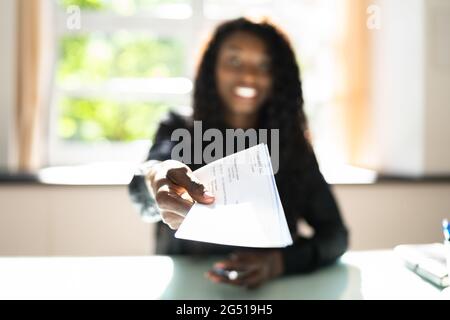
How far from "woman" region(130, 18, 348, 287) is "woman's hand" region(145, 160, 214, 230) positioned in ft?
0.57

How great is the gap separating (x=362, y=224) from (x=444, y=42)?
65 cm

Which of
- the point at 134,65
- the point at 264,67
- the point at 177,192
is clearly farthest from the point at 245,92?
the point at 134,65

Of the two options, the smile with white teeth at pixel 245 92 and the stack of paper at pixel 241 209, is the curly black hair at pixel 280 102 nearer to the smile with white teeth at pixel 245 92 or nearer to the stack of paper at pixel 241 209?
the smile with white teeth at pixel 245 92

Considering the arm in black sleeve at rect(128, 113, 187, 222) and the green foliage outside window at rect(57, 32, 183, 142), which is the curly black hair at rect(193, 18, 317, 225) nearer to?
the arm in black sleeve at rect(128, 113, 187, 222)

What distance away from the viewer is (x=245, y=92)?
70 centimetres

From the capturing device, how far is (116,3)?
1396 millimetres

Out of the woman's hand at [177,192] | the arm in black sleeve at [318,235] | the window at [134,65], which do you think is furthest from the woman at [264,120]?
the window at [134,65]

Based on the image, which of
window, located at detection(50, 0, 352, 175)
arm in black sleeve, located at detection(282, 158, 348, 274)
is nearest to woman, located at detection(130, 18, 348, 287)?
arm in black sleeve, located at detection(282, 158, 348, 274)

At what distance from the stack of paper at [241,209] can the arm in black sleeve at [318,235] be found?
0.24 metres

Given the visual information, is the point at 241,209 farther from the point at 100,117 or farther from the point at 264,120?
the point at 100,117

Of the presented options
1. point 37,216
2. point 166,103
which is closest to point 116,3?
point 166,103

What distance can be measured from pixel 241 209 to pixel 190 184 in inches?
2.3

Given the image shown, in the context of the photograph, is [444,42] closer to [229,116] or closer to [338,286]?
[229,116]

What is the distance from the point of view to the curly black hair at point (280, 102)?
0.67 m
